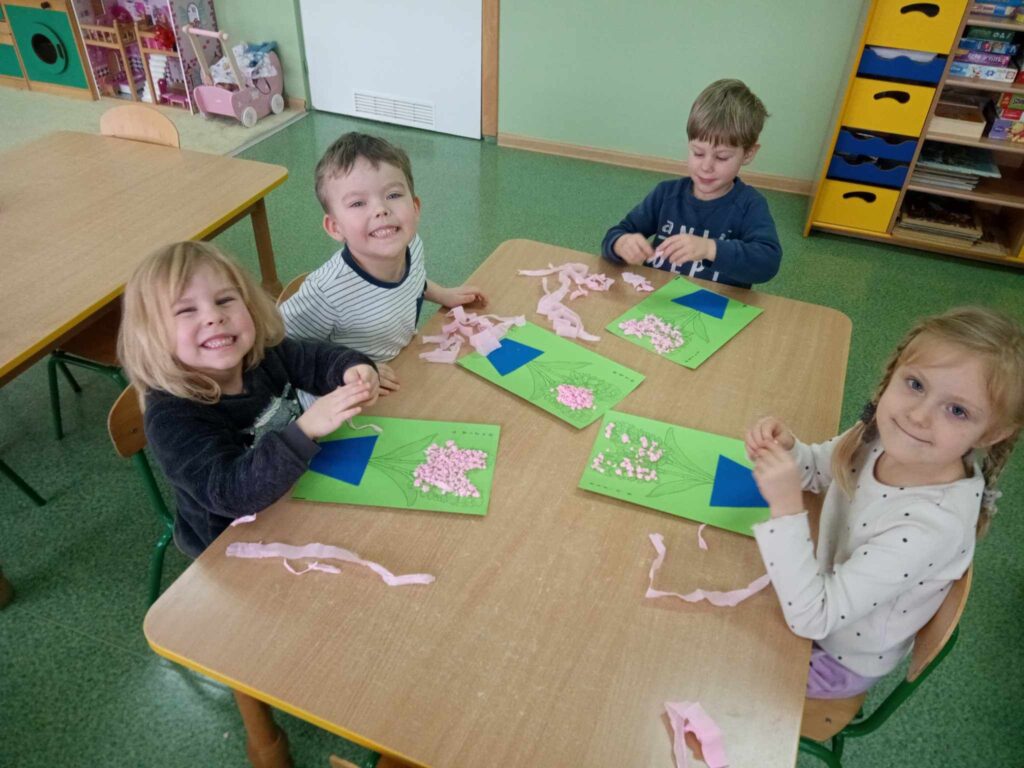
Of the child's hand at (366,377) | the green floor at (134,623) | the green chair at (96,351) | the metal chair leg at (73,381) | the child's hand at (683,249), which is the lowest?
the green floor at (134,623)

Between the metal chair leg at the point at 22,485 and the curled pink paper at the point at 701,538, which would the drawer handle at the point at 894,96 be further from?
the metal chair leg at the point at 22,485

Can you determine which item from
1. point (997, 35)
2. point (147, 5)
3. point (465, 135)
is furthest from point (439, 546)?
point (147, 5)

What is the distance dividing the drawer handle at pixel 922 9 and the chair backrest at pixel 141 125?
9.20 ft

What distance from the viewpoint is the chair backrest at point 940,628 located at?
94 cm

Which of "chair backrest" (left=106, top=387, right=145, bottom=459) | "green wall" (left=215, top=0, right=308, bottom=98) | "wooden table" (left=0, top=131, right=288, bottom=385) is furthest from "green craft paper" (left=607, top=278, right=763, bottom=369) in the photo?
"green wall" (left=215, top=0, right=308, bottom=98)

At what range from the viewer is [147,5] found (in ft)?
14.4

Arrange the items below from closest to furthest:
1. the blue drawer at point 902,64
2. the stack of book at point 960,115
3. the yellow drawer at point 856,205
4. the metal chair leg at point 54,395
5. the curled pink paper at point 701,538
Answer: the curled pink paper at point 701,538 < the metal chair leg at point 54,395 < the blue drawer at point 902,64 < the stack of book at point 960,115 < the yellow drawer at point 856,205

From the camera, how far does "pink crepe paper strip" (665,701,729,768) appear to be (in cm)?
78

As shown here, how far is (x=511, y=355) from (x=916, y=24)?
2.59 metres

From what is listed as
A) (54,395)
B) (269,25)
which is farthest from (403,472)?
(269,25)

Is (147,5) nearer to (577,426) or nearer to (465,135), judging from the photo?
(465,135)

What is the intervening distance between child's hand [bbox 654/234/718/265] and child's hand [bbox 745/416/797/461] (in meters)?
0.53

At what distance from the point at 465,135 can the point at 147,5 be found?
Result: 7.00 feet

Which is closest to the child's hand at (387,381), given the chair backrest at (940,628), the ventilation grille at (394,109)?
the chair backrest at (940,628)
